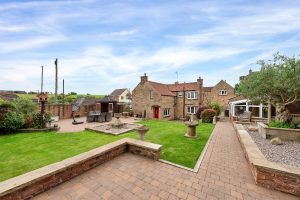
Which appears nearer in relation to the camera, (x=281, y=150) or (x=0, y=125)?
(x=281, y=150)

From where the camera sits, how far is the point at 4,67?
1850cm

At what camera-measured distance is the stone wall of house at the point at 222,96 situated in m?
28.7

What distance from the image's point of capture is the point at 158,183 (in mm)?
4254

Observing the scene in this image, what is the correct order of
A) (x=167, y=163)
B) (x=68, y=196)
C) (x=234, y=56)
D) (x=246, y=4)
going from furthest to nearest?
(x=234, y=56) < (x=246, y=4) < (x=167, y=163) < (x=68, y=196)

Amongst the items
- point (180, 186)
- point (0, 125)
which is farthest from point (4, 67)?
point (180, 186)

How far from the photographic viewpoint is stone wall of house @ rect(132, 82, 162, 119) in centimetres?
2523

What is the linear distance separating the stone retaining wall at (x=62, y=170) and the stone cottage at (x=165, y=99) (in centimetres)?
1891

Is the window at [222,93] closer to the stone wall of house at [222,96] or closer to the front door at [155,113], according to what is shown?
the stone wall of house at [222,96]

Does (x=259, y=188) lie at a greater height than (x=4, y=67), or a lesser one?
lesser

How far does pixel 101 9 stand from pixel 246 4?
7.51 metres

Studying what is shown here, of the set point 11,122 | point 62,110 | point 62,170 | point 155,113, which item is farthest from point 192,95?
point 62,170

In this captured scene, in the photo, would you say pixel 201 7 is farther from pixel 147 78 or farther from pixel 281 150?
pixel 147 78

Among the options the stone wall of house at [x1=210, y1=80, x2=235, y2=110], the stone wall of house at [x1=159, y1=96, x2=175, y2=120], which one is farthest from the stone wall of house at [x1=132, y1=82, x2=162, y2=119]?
the stone wall of house at [x1=210, y1=80, x2=235, y2=110]

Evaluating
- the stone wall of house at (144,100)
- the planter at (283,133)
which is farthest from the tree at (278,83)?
the stone wall of house at (144,100)
